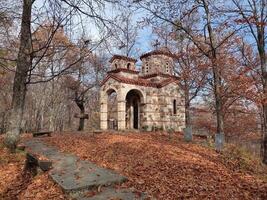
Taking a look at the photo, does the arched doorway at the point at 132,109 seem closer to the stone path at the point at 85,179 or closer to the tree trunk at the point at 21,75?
the tree trunk at the point at 21,75

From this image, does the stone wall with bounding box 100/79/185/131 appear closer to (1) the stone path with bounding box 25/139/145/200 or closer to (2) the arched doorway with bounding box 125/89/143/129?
(2) the arched doorway with bounding box 125/89/143/129

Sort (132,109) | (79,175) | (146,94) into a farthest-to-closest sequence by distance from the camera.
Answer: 1. (132,109)
2. (146,94)
3. (79,175)

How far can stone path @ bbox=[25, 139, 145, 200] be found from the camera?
18.1ft

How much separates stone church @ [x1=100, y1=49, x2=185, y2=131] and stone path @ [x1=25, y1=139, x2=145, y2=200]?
12021 millimetres

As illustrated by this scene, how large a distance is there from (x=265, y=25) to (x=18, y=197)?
12.4m

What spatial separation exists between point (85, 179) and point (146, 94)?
1561 centimetres

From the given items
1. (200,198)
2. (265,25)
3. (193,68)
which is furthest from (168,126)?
(200,198)

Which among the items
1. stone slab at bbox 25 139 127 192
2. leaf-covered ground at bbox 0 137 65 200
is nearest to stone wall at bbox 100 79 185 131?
stone slab at bbox 25 139 127 192

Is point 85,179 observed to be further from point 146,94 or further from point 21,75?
point 146,94

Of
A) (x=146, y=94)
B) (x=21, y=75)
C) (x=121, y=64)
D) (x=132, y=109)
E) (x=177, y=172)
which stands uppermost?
(x=121, y=64)

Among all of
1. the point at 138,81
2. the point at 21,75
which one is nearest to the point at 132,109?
the point at 138,81

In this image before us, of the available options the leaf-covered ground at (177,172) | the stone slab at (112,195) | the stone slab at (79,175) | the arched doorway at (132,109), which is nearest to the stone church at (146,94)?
the arched doorway at (132,109)

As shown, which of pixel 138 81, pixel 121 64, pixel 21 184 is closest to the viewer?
pixel 21 184

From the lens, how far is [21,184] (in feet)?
22.3
